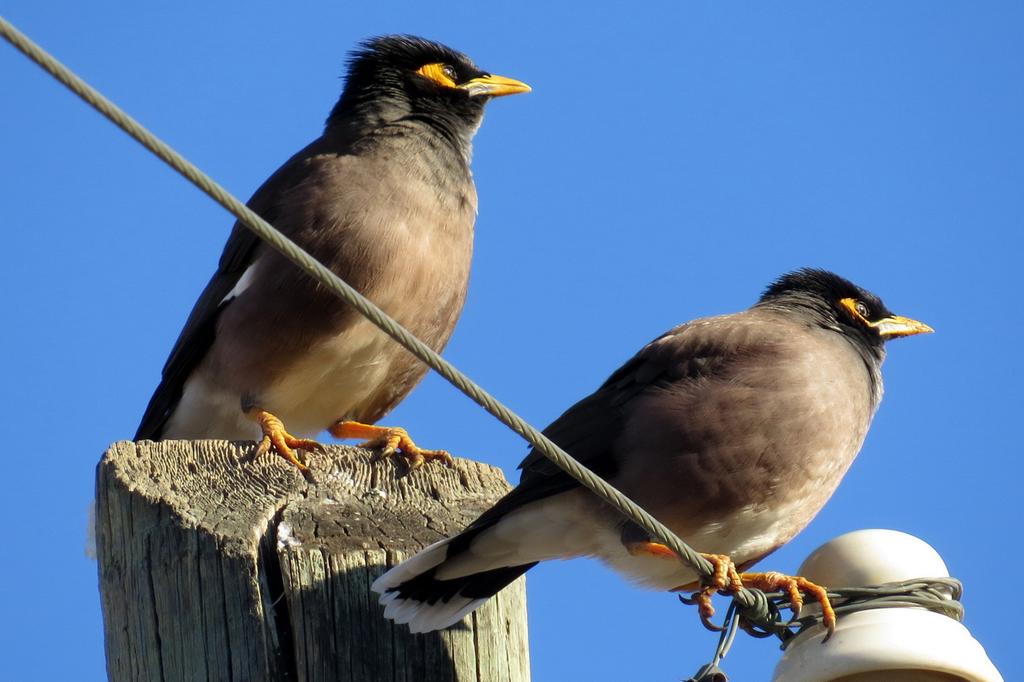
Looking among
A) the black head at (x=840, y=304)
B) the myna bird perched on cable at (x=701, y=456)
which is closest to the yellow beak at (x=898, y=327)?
the black head at (x=840, y=304)

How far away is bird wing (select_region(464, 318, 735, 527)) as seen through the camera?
175 inches

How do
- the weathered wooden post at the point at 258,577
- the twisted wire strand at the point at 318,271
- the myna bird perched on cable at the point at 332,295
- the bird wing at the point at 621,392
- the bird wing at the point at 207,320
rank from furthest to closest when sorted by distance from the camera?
the bird wing at the point at 207,320
the myna bird perched on cable at the point at 332,295
the bird wing at the point at 621,392
the weathered wooden post at the point at 258,577
the twisted wire strand at the point at 318,271

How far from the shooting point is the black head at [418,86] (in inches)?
233

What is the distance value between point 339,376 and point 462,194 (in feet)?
2.87

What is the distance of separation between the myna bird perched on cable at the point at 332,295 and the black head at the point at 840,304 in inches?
47.5

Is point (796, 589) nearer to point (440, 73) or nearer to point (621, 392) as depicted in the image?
point (621, 392)

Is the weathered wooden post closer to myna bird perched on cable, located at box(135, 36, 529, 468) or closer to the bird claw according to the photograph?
the bird claw

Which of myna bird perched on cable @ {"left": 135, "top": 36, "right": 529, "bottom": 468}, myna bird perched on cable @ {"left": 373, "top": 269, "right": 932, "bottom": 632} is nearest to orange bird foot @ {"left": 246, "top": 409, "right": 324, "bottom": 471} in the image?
myna bird perched on cable @ {"left": 135, "top": 36, "right": 529, "bottom": 468}

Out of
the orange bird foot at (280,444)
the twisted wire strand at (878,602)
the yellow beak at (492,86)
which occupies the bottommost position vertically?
the twisted wire strand at (878,602)

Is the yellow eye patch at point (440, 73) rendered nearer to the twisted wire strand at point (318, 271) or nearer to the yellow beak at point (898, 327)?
the yellow beak at point (898, 327)

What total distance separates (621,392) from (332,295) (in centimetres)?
119

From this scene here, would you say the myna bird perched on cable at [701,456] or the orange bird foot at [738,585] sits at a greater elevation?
the myna bird perched on cable at [701,456]

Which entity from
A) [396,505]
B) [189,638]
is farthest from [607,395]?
[189,638]

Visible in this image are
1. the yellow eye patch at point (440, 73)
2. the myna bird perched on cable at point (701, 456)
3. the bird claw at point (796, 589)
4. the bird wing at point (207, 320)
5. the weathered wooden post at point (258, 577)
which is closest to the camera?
the weathered wooden post at point (258, 577)
